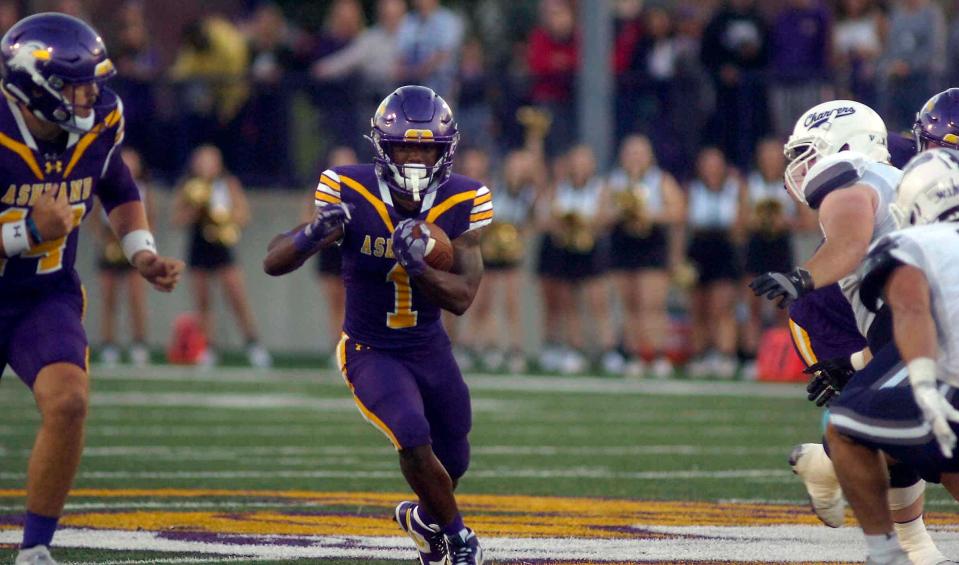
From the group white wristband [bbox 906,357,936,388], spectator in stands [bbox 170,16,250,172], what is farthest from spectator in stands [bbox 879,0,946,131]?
white wristband [bbox 906,357,936,388]

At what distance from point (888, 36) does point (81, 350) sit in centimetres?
1056

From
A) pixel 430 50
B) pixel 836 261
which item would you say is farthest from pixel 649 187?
pixel 836 261

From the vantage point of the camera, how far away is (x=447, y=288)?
5.79 m

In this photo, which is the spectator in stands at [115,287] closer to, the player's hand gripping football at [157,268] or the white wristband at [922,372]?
the player's hand gripping football at [157,268]

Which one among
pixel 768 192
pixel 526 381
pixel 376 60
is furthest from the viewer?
pixel 376 60

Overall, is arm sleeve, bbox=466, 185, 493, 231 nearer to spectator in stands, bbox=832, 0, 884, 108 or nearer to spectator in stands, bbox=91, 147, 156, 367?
spectator in stands, bbox=832, 0, 884, 108

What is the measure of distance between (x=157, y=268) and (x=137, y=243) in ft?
0.52

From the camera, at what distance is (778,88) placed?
1538cm

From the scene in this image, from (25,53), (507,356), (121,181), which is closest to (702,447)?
(121,181)

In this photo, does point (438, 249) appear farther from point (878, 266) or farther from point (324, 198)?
point (878, 266)

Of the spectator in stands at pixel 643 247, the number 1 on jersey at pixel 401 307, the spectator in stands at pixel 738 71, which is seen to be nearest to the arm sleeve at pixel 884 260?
the number 1 on jersey at pixel 401 307

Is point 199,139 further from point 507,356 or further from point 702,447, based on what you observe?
point 702,447

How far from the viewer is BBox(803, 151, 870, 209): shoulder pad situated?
559 centimetres

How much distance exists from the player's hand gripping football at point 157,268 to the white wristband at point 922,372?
2.70 metres
